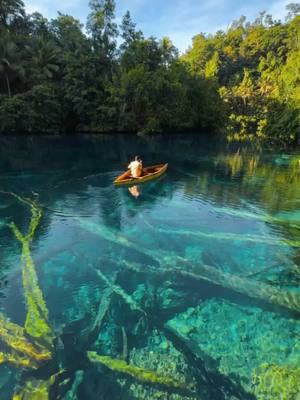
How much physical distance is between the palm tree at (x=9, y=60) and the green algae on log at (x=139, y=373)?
3660 cm

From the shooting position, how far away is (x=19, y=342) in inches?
235

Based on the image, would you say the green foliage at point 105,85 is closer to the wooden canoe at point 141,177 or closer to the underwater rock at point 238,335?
the wooden canoe at point 141,177

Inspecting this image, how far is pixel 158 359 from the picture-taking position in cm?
573

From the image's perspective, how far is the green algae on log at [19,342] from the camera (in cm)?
571

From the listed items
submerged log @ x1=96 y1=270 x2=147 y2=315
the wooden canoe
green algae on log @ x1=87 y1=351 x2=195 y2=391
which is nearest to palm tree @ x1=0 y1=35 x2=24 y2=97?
the wooden canoe

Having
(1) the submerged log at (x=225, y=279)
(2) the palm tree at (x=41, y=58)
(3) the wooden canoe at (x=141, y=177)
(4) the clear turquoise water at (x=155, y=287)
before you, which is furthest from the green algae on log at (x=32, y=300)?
(2) the palm tree at (x=41, y=58)

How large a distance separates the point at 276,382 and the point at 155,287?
133 inches

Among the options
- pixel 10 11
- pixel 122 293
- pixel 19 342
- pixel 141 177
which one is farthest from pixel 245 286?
pixel 10 11

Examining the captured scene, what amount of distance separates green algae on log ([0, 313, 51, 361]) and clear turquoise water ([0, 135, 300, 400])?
41mm

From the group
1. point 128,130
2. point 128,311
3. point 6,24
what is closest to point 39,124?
point 128,130

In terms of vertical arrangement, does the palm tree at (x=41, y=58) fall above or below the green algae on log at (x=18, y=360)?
above

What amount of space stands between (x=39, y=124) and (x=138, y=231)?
30.4 metres

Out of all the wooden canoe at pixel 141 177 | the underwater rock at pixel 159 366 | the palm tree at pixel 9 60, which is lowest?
the underwater rock at pixel 159 366

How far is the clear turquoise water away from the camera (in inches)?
213
